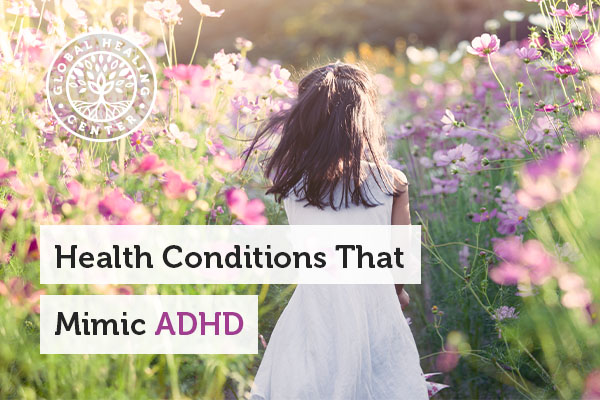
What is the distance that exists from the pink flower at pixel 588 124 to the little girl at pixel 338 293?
458 mm

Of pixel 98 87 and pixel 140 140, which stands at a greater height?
pixel 98 87

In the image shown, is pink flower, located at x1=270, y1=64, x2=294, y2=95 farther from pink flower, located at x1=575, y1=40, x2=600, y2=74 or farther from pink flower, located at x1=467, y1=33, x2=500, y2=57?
pink flower, located at x1=575, y1=40, x2=600, y2=74

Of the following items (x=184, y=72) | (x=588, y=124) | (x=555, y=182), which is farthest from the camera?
(x=184, y=72)

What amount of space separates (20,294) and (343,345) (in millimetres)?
750

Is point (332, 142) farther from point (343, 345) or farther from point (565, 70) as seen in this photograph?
point (565, 70)

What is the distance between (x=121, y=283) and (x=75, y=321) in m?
0.12

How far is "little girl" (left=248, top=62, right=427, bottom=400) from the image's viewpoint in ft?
5.53

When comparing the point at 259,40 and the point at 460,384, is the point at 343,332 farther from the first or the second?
the point at 259,40

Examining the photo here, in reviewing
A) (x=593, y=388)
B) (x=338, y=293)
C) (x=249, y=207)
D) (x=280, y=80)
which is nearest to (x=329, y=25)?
(x=280, y=80)

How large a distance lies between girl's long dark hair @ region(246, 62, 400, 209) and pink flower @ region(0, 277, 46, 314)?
0.65 meters

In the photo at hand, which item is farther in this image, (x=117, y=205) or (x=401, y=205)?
(x=401, y=205)

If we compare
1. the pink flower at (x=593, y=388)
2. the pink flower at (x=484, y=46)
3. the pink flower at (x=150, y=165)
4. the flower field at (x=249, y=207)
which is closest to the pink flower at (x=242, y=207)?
the flower field at (x=249, y=207)

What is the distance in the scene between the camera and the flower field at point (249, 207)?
140 cm

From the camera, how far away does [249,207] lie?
55.5 inches
